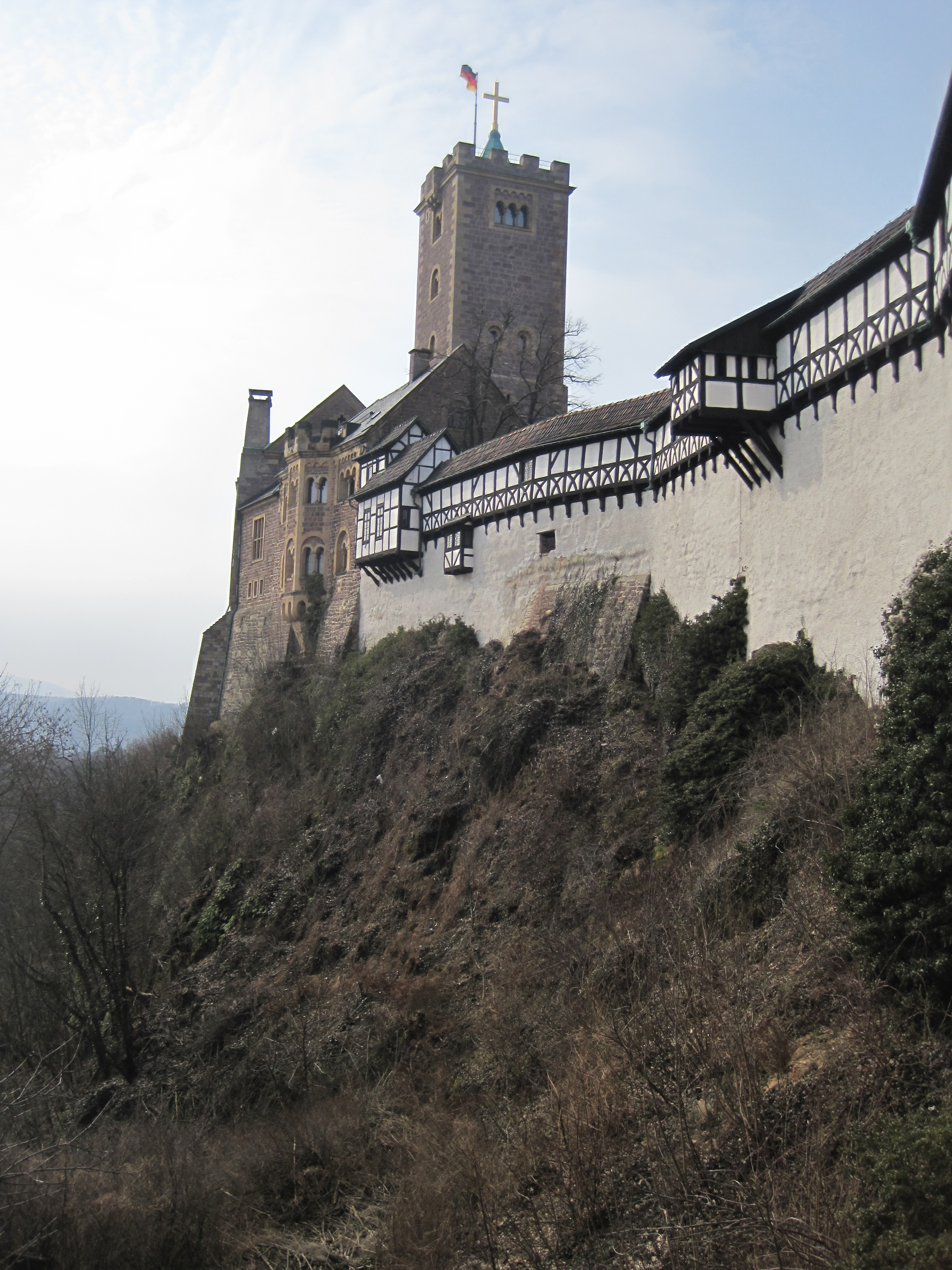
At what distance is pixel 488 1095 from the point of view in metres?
12.2

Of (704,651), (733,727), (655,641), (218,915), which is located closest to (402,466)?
(655,641)

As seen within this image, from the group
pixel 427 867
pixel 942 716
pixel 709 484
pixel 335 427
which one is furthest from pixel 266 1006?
pixel 335 427

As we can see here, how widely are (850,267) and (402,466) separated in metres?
19.9

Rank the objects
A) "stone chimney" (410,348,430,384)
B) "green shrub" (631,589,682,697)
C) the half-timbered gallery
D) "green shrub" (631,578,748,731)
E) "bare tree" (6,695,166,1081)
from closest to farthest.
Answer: the half-timbered gallery, "green shrub" (631,578,748,731), "green shrub" (631,589,682,697), "bare tree" (6,695,166,1081), "stone chimney" (410,348,430,384)

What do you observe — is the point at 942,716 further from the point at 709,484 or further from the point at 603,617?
the point at 603,617

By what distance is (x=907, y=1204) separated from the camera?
20.8 ft

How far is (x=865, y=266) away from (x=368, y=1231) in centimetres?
1289

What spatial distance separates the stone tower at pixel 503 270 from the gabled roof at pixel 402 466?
6198 millimetres

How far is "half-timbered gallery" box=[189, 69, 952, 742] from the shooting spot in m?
13.5

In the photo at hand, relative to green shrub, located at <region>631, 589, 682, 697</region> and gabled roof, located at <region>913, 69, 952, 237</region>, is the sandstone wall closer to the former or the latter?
green shrub, located at <region>631, 589, 682, 697</region>

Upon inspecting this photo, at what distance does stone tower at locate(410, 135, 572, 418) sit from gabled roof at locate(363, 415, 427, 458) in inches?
160

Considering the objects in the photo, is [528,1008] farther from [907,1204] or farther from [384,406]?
[384,406]

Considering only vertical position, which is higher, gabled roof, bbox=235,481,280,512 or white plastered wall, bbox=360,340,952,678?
gabled roof, bbox=235,481,280,512

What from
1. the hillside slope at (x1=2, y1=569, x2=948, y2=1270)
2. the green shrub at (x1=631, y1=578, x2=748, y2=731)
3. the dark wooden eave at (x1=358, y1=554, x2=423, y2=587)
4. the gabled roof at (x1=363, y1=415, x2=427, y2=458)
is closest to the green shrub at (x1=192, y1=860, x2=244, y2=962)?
the hillside slope at (x1=2, y1=569, x2=948, y2=1270)
